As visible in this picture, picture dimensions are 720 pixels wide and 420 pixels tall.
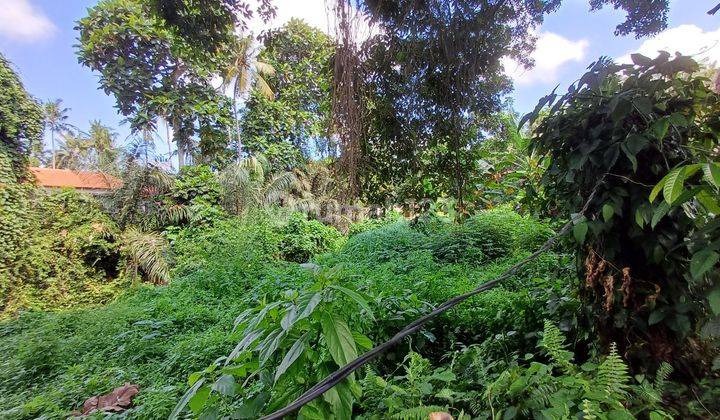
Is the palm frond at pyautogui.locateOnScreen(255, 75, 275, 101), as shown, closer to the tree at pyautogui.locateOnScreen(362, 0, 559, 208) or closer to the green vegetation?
the green vegetation

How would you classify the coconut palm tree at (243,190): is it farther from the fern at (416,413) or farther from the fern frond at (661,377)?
the fern frond at (661,377)

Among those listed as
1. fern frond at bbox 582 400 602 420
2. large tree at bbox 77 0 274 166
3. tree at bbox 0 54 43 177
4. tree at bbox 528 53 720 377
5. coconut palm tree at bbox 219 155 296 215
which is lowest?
fern frond at bbox 582 400 602 420

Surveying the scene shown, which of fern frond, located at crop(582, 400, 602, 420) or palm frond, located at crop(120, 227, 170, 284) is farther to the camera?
palm frond, located at crop(120, 227, 170, 284)

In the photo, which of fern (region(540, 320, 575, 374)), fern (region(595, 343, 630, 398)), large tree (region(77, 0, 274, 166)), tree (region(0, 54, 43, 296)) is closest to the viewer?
fern (region(595, 343, 630, 398))

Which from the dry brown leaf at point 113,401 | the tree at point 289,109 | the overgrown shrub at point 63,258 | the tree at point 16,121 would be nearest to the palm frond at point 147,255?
the overgrown shrub at point 63,258

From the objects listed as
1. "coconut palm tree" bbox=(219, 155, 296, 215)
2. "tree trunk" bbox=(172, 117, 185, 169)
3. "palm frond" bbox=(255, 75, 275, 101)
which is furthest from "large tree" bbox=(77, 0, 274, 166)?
"coconut palm tree" bbox=(219, 155, 296, 215)

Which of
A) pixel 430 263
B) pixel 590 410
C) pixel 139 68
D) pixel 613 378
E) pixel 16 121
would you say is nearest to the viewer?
pixel 590 410

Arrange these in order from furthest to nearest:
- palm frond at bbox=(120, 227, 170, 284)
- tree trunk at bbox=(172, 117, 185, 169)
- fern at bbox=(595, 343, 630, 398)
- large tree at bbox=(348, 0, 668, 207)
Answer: tree trunk at bbox=(172, 117, 185, 169) → palm frond at bbox=(120, 227, 170, 284) → large tree at bbox=(348, 0, 668, 207) → fern at bbox=(595, 343, 630, 398)

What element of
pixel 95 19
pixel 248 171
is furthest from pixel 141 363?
pixel 95 19

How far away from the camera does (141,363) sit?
9.66 ft

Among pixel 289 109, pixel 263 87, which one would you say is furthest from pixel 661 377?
pixel 289 109

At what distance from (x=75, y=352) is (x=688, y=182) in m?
4.64

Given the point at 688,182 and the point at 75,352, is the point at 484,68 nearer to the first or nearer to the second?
the point at 688,182

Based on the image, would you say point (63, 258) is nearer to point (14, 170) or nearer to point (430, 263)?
point (14, 170)
